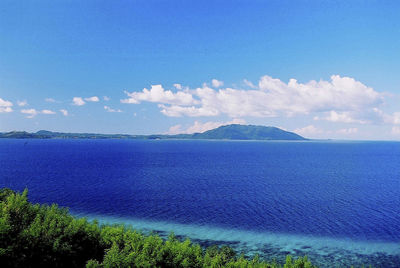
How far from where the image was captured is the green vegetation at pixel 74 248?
2956 cm

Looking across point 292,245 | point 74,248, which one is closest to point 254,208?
point 292,245

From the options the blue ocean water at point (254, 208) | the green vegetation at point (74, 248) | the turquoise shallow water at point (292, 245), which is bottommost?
the turquoise shallow water at point (292, 245)

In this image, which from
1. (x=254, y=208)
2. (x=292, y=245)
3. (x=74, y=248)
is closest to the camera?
(x=74, y=248)

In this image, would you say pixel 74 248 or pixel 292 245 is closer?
pixel 74 248

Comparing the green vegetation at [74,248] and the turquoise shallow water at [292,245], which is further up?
the green vegetation at [74,248]

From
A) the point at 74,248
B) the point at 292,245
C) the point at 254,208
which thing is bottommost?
the point at 292,245

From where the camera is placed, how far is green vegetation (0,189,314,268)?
2956cm

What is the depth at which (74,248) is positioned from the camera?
33.8 metres

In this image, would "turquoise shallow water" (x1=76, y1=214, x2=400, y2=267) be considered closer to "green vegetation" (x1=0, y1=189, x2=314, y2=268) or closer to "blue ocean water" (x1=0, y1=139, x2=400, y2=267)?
"blue ocean water" (x1=0, y1=139, x2=400, y2=267)

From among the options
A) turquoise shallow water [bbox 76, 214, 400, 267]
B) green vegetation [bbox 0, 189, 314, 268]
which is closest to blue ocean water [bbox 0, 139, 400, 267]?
turquoise shallow water [bbox 76, 214, 400, 267]

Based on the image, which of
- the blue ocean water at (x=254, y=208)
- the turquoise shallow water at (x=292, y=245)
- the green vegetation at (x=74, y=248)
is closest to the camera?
the green vegetation at (x=74, y=248)

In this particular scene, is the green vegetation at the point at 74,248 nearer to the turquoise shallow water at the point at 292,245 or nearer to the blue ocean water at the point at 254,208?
the turquoise shallow water at the point at 292,245

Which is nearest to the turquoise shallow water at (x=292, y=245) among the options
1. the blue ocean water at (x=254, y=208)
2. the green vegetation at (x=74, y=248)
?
the blue ocean water at (x=254, y=208)

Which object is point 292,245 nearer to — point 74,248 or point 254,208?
→ point 254,208
